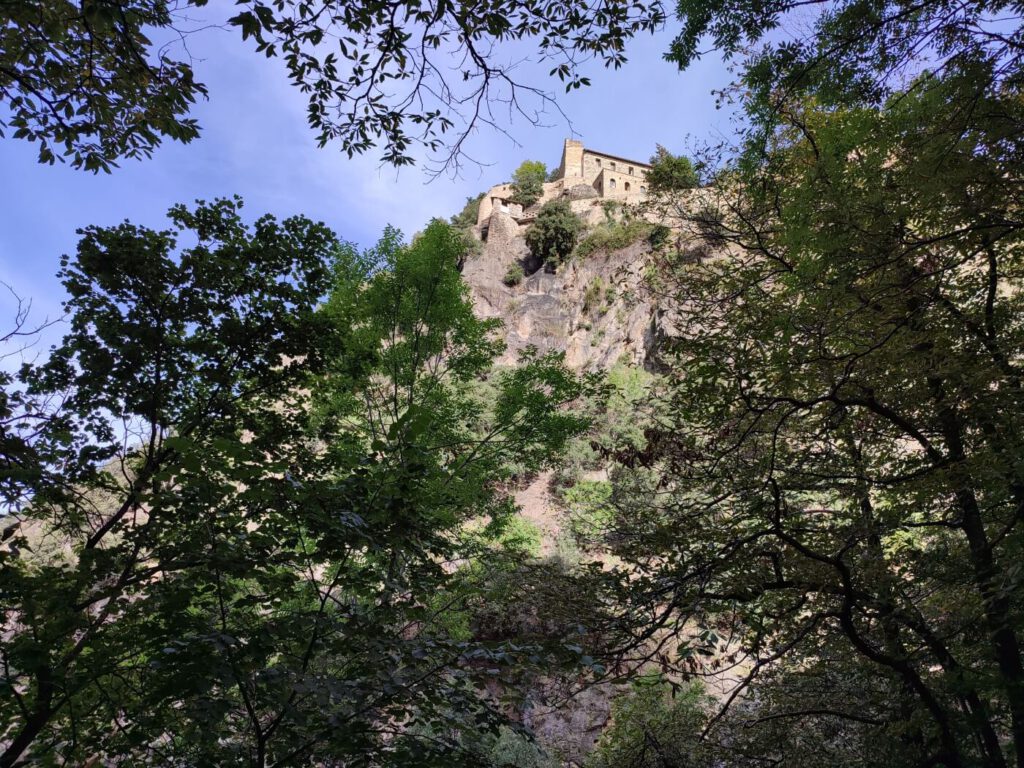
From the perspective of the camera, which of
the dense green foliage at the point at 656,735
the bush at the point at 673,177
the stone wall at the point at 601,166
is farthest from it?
the stone wall at the point at 601,166

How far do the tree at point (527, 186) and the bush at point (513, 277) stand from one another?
10.6 metres

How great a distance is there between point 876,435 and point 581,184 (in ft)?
157

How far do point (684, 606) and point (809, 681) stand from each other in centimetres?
455

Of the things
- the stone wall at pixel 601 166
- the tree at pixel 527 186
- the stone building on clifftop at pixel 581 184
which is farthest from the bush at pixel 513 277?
the stone wall at pixel 601 166

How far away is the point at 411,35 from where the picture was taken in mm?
3117

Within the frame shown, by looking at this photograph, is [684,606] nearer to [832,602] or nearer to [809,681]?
[832,602]

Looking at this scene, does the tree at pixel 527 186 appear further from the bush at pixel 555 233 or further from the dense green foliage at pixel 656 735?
the dense green foliage at pixel 656 735

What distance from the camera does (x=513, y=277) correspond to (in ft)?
128

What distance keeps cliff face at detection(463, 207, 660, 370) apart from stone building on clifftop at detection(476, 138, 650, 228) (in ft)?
18.4

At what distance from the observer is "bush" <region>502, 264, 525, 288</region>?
128 ft

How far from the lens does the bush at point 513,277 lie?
1531 inches

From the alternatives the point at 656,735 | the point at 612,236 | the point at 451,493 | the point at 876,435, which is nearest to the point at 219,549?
the point at 451,493

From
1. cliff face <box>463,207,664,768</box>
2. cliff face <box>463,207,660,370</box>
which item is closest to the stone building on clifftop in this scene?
cliff face <box>463,207,664,768</box>

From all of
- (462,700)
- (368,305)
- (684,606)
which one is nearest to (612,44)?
(684,606)
